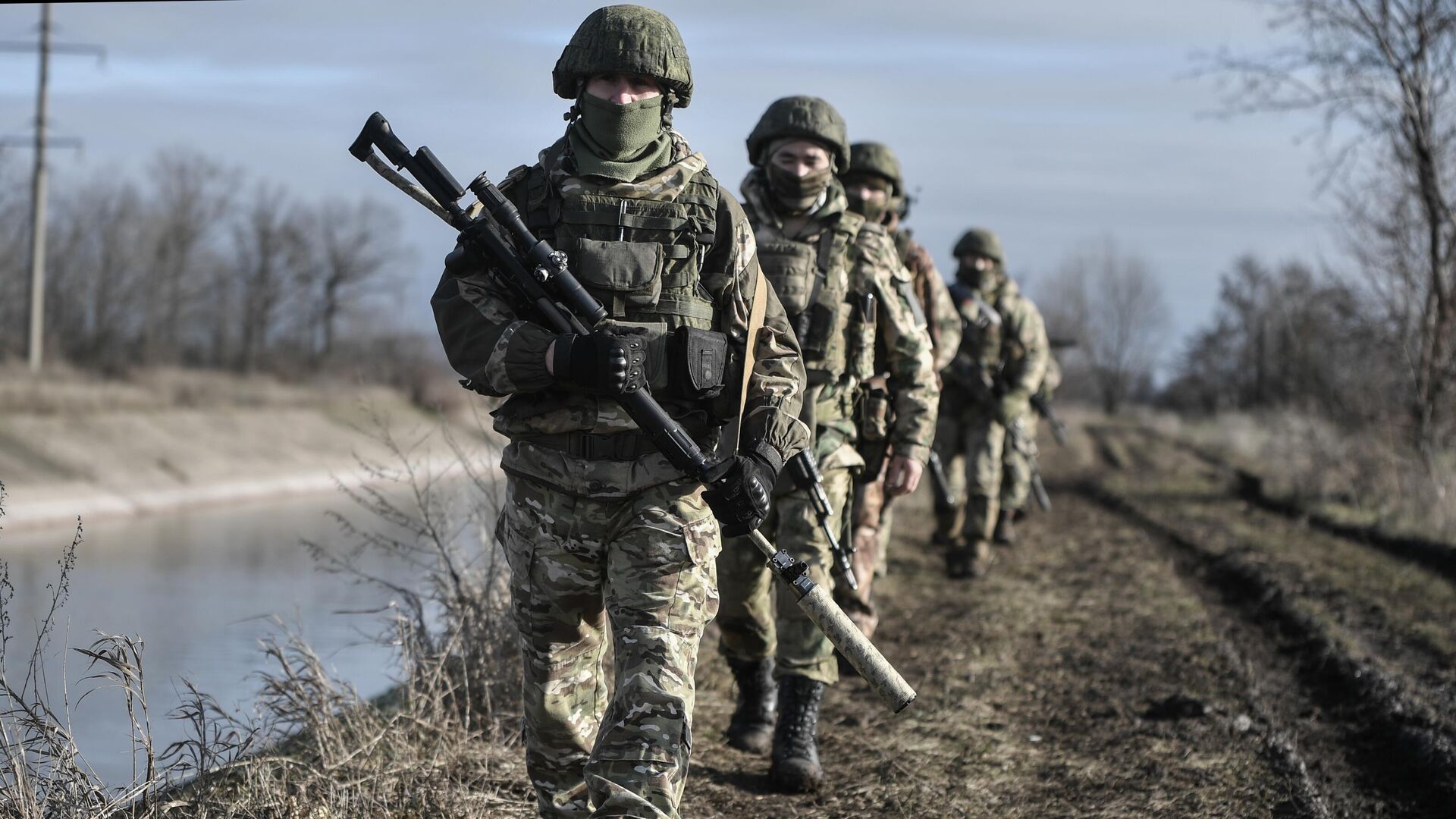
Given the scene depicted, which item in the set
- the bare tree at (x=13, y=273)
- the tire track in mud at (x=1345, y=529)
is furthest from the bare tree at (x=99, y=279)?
the tire track in mud at (x=1345, y=529)

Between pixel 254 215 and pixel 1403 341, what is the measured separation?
143 ft

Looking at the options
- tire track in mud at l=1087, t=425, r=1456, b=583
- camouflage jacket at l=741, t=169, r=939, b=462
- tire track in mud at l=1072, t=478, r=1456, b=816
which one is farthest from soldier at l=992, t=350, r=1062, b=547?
camouflage jacket at l=741, t=169, r=939, b=462

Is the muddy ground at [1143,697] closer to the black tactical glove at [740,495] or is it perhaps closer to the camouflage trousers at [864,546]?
the camouflage trousers at [864,546]

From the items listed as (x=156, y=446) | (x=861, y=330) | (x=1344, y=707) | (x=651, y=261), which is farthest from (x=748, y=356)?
(x=156, y=446)

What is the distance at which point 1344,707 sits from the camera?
6.49 metres

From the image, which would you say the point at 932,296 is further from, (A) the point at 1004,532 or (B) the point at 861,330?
(A) the point at 1004,532

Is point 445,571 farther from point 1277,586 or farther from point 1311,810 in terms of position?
point 1277,586

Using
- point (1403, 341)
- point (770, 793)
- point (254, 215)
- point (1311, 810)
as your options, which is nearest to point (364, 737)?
point (770, 793)

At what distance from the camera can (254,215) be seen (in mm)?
49750

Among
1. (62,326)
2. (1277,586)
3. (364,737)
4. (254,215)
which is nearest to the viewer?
(364,737)

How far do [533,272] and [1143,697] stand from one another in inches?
163

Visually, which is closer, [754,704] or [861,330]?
[754,704]

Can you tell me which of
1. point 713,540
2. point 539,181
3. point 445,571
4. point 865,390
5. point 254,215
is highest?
point 254,215

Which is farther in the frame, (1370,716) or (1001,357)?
(1001,357)
